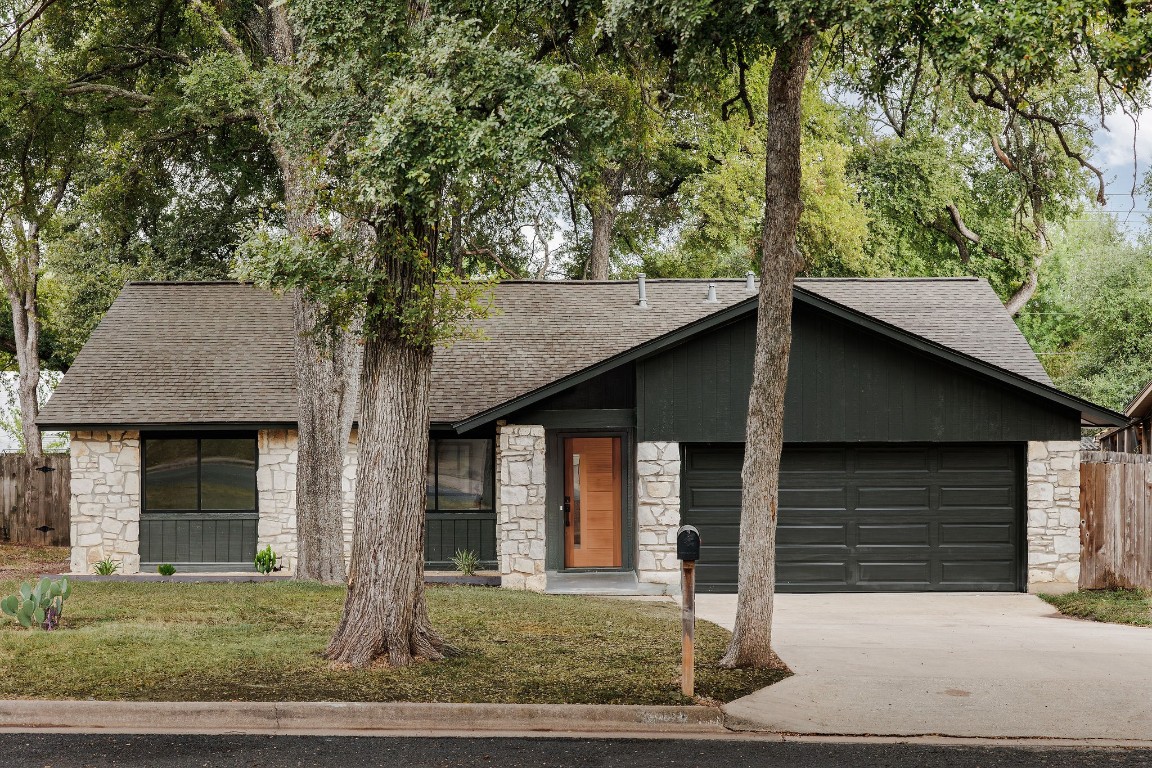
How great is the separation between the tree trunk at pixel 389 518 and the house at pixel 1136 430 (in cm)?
1041

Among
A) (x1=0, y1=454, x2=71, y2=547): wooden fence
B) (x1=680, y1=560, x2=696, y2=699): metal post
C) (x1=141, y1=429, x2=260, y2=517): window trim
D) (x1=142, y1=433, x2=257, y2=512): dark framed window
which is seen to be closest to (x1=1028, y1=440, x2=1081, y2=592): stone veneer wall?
(x1=680, y1=560, x2=696, y2=699): metal post

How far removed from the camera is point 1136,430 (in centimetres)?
2952

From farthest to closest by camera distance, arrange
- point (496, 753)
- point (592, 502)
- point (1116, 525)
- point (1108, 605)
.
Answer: point (592, 502)
point (1116, 525)
point (1108, 605)
point (496, 753)

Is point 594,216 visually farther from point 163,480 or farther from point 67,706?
point 67,706

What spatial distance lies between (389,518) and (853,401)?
8.71 metres

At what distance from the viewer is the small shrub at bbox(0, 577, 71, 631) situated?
10164 mm

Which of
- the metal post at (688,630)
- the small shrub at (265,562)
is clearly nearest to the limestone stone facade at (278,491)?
the small shrub at (265,562)

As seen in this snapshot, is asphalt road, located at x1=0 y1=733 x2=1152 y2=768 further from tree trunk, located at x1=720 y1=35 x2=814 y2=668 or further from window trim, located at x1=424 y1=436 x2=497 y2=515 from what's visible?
window trim, located at x1=424 y1=436 x2=497 y2=515

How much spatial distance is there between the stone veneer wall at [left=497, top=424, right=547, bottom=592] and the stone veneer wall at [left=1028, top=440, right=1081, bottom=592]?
7179 mm

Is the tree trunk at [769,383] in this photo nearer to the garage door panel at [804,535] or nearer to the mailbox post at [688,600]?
the mailbox post at [688,600]

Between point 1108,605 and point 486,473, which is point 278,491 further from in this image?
point 1108,605

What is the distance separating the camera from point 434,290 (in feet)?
30.8

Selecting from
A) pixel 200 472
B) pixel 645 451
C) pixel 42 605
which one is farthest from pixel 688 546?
pixel 200 472

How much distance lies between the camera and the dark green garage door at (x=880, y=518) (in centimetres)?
1602
